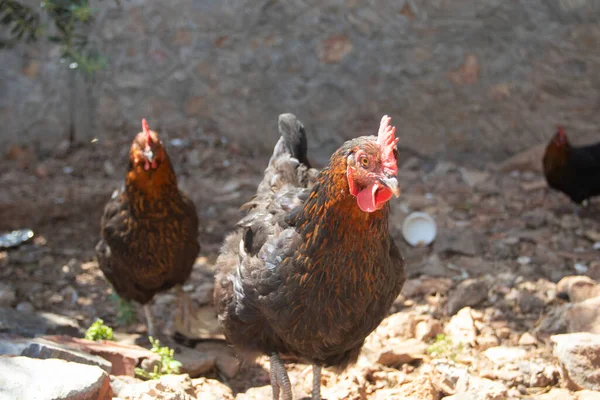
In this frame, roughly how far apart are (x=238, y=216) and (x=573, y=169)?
3.03m

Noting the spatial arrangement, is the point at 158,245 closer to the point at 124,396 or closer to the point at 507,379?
the point at 124,396

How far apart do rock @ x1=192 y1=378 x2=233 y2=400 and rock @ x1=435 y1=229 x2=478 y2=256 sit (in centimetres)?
226

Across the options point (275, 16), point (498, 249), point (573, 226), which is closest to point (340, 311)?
point (498, 249)

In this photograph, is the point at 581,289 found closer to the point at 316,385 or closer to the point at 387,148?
the point at 316,385

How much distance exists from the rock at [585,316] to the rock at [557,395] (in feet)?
1.89

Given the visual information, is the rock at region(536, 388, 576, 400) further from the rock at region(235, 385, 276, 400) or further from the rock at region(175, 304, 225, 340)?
the rock at region(175, 304, 225, 340)

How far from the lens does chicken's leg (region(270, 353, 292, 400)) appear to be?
3.21m

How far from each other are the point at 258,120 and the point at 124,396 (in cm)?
423

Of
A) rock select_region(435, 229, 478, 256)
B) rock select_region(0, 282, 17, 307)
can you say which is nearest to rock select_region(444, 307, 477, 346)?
rock select_region(435, 229, 478, 256)

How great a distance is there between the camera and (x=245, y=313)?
3.13 m

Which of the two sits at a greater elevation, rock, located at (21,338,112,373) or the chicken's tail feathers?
the chicken's tail feathers

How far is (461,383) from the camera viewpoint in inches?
125

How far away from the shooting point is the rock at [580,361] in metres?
3.13

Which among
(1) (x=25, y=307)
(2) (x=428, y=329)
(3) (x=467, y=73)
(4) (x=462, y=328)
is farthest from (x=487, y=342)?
(3) (x=467, y=73)
